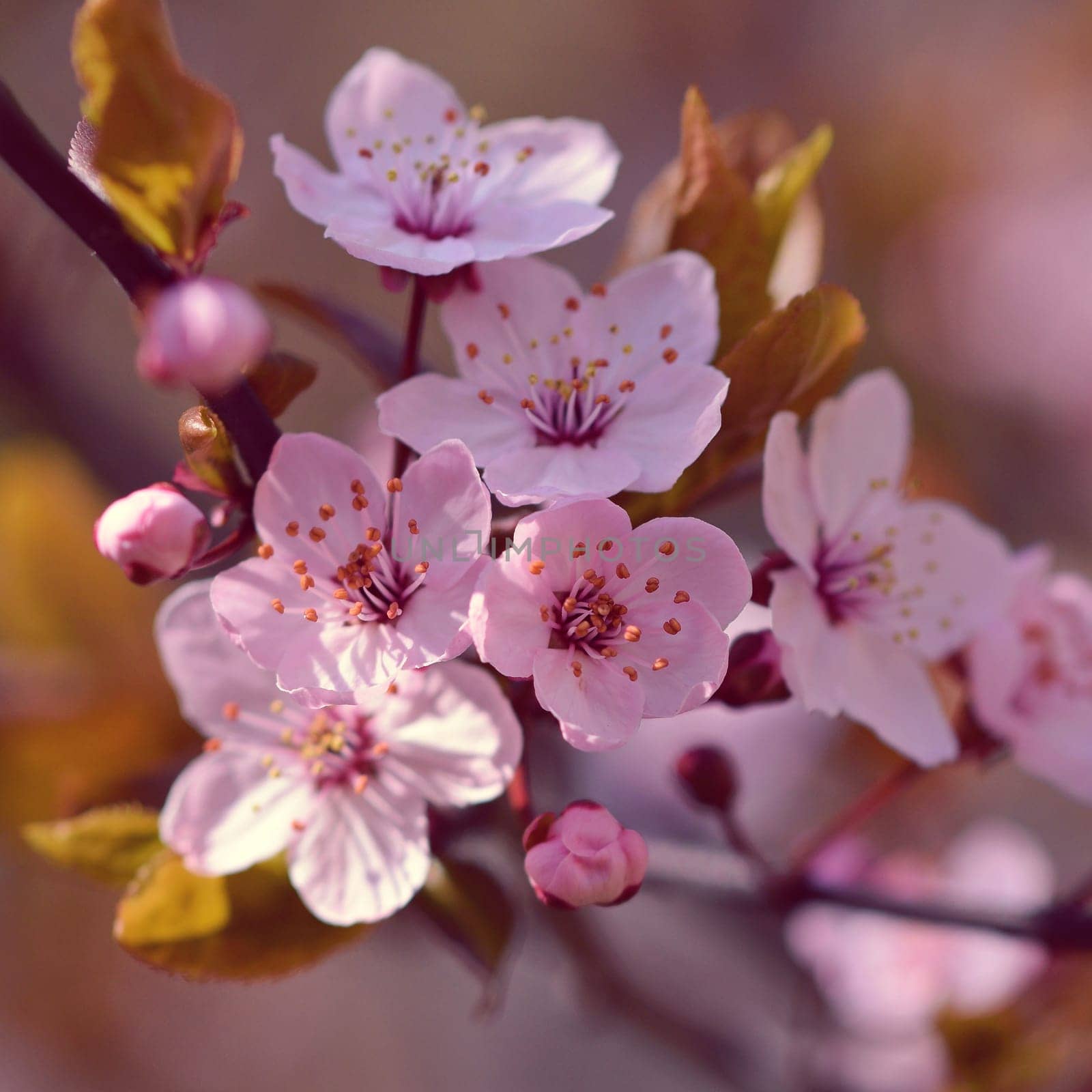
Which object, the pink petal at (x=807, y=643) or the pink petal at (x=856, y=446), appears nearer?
the pink petal at (x=807, y=643)

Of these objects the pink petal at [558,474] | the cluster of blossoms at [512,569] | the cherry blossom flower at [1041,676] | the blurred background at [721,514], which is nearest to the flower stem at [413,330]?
the cluster of blossoms at [512,569]

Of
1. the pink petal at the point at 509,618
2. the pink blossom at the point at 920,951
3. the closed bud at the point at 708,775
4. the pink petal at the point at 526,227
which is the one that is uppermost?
the pink petal at the point at 526,227

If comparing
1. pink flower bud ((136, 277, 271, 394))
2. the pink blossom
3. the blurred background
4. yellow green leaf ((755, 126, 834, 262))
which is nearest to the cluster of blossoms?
pink flower bud ((136, 277, 271, 394))

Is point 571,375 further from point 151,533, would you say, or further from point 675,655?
point 151,533

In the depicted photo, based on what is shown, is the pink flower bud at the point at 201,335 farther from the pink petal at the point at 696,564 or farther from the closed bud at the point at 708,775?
the closed bud at the point at 708,775

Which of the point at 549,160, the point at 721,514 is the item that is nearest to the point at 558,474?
the point at 549,160

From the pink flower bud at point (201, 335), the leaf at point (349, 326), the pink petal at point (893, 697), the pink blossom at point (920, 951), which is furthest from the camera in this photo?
the pink blossom at point (920, 951)

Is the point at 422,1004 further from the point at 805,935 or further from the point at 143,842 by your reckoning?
the point at 143,842
